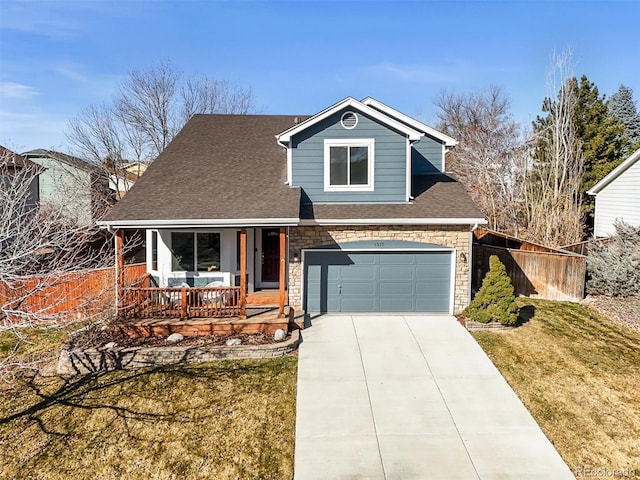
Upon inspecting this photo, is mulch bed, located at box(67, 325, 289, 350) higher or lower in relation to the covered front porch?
lower

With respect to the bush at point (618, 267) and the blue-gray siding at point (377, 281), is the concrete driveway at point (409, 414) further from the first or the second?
the bush at point (618, 267)

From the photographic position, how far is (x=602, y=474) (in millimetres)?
6109

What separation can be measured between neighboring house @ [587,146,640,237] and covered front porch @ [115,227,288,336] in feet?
52.4

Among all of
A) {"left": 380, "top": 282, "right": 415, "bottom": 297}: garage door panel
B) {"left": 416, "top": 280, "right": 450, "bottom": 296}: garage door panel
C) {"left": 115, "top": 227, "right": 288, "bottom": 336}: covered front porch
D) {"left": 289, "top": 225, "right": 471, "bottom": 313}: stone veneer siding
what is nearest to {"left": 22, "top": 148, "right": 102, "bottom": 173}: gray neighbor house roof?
{"left": 115, "top": 227, "right": 288, "bottom": 336}: covered front porch

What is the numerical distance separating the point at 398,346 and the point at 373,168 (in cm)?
541

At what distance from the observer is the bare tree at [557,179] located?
19.2m

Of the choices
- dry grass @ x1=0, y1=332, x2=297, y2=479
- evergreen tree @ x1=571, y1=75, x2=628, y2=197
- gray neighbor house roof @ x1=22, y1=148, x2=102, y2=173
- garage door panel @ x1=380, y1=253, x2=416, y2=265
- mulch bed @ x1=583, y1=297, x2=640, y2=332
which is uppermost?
evergreen tree @ x1=571, y1=75, x2=628, y2=197

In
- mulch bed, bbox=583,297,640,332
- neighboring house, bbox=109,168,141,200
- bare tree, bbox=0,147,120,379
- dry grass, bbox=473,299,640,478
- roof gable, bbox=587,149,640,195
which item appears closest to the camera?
dry grass, bbox=473,299,640,478

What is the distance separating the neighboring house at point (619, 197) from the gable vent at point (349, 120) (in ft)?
43.4

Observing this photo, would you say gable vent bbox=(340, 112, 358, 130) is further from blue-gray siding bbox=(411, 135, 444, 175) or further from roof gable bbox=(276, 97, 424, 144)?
blue-gray siding bbox=(411, 135, 444, 175)

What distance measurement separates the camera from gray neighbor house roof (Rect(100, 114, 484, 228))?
10.6m

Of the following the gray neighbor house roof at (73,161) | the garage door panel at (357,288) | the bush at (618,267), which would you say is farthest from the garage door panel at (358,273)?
the gray neighbor house roof at (73,161)

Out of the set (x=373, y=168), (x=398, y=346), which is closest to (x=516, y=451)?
(x=398, y=346)

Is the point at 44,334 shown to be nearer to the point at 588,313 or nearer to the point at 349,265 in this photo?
the point at 349,265
